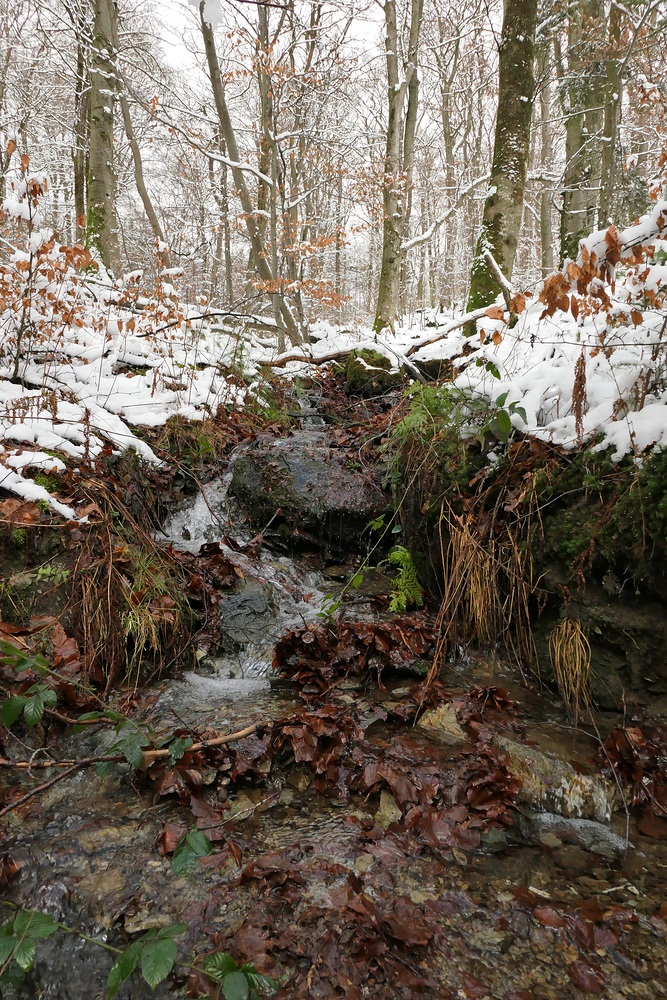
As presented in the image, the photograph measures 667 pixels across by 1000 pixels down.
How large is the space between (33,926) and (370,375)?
265 inches

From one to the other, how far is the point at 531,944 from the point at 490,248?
690 centimetres

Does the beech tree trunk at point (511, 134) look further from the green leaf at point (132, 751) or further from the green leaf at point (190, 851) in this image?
the green leaf at point (190, 851)

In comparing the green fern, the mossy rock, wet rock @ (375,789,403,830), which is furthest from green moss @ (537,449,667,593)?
the mossy rock

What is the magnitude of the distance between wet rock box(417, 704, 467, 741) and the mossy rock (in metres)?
4.92

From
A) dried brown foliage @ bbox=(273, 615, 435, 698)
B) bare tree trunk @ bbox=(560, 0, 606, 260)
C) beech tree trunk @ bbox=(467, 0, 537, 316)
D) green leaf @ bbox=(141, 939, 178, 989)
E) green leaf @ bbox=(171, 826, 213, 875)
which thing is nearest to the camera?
green leaf @ bbox=(141, 939, 178, 989)

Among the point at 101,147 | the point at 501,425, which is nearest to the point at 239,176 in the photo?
the point at 101,147

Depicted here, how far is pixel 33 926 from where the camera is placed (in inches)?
58.3

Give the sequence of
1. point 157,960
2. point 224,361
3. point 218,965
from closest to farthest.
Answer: point 157,960 → point 218,965 → point 224,361

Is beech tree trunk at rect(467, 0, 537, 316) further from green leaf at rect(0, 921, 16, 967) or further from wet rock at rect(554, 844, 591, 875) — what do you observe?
green leaf at rect(0, 921, 16, 967)

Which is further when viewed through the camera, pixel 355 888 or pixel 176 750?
pixel 176 750

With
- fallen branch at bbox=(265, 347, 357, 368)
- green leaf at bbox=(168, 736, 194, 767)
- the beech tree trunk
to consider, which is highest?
the beech tree trunk

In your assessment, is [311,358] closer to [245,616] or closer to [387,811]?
[245,616]

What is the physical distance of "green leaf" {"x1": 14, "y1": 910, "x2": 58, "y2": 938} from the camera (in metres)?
1.46

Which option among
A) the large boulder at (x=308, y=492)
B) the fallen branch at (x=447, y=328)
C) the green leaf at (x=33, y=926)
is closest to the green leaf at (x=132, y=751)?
the green leaf at (x=33, y=926)
